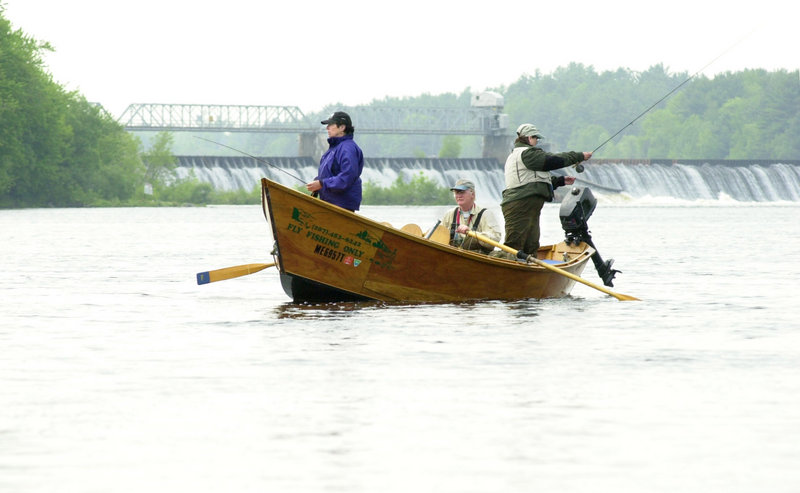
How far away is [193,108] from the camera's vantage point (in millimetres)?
142125

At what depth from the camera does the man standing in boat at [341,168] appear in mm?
15172

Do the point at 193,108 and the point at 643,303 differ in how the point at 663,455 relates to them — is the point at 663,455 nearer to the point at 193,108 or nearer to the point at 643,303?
the point at 643,303

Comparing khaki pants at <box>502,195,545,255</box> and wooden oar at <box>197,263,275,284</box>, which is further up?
khaki pants at <box>502,195,545,255</box>

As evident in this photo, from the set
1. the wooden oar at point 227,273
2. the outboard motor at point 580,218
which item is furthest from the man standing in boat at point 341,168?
the outboard motor at point 580,218

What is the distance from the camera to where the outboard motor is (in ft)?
60.8

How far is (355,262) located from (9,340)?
4.05 m

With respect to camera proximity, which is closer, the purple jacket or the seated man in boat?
the purple jacket

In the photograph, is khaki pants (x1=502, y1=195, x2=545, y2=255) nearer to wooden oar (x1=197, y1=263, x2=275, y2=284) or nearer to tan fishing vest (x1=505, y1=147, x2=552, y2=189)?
tan fishing vest (x1=505, y1=147, x2=552, y2=189)

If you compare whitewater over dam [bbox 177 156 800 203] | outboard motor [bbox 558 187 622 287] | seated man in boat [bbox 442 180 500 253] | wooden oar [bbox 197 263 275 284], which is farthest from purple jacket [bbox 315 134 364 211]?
whitewater over dam [bbox 177 156 800 203]

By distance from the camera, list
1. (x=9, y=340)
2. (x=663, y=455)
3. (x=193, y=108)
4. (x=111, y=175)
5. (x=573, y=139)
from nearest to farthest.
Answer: (x=663, y=455), (x=9, y=340), (x=111, y=175), (x=193, y=108), (x=573, y=139)

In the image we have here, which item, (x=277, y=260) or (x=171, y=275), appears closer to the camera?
(x=277, y=260)

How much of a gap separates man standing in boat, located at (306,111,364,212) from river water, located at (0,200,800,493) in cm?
127

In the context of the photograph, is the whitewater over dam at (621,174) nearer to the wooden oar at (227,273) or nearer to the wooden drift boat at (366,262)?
the wooden oar at (227,273)

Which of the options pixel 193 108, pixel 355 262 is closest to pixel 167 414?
pixel 355 262
